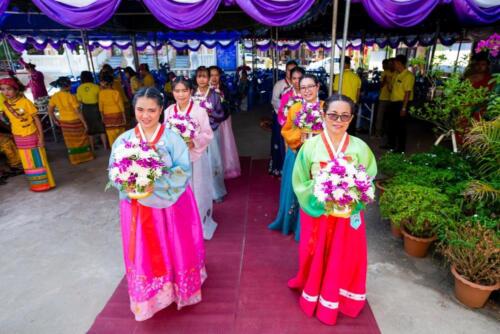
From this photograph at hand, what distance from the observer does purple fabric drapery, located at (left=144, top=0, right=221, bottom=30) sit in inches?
166

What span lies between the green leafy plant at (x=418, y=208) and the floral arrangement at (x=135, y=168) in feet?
7.63

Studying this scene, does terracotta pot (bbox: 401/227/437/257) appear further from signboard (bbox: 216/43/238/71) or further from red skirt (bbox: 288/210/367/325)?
signboard (bbox: 216/43/238/71)

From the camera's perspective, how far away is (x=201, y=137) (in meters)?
→ 3.59

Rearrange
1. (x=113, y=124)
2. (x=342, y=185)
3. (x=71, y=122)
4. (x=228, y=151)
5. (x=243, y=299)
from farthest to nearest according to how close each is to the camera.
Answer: (x=113, y=124)
(x=71, y=122)
(x=228, y=151)
(x=243, y=299)
(x=342, y=185)

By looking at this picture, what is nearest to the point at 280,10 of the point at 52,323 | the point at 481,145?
the point at 481,145

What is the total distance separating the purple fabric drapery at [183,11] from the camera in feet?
13.8

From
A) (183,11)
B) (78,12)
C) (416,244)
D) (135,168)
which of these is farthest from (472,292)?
(78,12)

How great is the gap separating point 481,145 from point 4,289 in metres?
4.76

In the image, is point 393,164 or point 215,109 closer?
point 393,164

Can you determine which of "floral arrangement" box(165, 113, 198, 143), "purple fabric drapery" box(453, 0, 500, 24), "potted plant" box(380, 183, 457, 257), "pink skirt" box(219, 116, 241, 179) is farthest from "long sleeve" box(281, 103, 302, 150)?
"purple fabric drapery" box(453, 0, 500, 24)

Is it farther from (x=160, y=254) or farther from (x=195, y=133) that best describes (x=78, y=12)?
(x=160, y=254)

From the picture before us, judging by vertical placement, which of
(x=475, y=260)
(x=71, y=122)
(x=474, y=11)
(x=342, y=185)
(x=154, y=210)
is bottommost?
(x=475, y=260)

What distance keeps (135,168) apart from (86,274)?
1756mm

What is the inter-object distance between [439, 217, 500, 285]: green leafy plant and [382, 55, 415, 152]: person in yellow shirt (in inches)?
148
